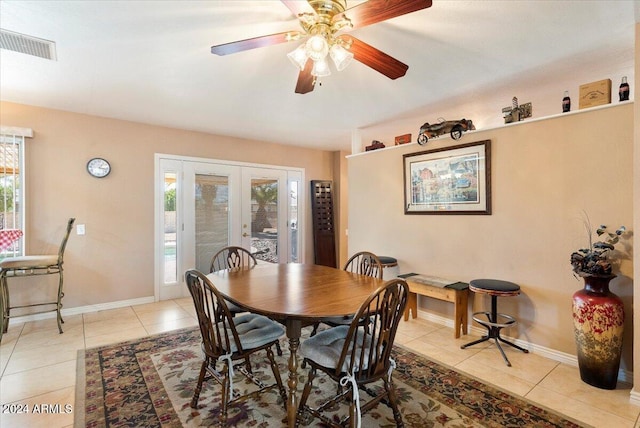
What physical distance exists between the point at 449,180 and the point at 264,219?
318 cm

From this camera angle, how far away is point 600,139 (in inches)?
97.1

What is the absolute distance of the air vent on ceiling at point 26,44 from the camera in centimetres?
214

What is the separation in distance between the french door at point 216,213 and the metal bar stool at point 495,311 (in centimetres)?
351

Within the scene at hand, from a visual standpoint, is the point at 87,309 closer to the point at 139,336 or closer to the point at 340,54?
the point at 139,336

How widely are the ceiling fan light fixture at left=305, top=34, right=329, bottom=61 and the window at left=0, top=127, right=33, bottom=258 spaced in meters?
3.66

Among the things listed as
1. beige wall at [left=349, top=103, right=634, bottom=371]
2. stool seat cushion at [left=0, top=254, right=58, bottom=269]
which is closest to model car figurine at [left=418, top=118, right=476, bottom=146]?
beige wall at [left=349, top=103, right=634, bottom=371]

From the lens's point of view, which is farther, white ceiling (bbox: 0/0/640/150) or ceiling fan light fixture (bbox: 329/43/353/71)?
white ceiling (bbox: 0/0/640/150)

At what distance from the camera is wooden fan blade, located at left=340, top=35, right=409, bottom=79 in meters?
1.84

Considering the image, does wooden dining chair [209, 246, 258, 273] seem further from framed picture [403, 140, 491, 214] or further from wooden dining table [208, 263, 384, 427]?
framed picture [403, 140, 491, 214]

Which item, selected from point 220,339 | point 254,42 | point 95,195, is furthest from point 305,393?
point 95,195

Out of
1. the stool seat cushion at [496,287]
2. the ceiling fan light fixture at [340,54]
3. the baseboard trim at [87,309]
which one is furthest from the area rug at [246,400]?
the ceiling fan light fixture at [340,54]

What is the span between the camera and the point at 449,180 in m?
3.45

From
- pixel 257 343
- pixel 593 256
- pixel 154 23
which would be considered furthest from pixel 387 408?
pixel 154 23

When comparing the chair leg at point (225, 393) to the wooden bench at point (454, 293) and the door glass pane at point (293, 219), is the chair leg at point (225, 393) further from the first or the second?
the door glass pane at point (293, 219)
